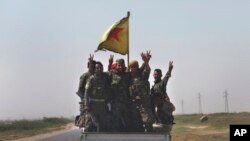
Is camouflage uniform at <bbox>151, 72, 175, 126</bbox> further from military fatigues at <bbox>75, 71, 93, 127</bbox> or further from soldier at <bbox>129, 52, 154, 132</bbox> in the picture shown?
military fatigues at <bbox>75, 71, 93, 127</bbox>

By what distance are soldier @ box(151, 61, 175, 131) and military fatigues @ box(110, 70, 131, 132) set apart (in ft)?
1.78

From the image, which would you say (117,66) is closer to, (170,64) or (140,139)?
(170,64)

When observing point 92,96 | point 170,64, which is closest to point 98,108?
point 92,96

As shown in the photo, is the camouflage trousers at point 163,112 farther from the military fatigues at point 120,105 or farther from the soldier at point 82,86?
the soldier at point 82,86

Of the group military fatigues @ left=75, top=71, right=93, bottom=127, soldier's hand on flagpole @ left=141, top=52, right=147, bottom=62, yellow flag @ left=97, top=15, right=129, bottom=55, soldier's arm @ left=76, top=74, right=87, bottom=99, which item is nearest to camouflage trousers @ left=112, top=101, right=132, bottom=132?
military fatigues @ left=75, top=71, right=93, bottom=127

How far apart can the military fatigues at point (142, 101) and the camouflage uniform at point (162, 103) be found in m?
0.27

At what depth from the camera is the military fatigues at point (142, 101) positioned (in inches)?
382

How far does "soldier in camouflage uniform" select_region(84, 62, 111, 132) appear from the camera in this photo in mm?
9648

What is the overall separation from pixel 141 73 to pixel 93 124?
1.31 m

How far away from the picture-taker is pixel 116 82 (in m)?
9.84

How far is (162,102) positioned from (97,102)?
1223mm

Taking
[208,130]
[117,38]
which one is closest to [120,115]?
[117,38]

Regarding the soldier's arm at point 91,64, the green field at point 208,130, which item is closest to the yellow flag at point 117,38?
the soldier's arm at point 91,64

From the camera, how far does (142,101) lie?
977cm
